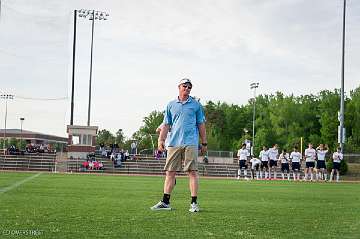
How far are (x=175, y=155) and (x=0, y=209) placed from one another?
266 cm

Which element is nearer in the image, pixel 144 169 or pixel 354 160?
pixel 144 169

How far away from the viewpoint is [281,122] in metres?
101

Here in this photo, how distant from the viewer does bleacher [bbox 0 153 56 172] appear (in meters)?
45.9

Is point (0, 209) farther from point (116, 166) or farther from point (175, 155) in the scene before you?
point (116, 166)

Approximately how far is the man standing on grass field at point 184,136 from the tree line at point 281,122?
7026cm

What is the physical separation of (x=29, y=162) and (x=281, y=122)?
5987cm

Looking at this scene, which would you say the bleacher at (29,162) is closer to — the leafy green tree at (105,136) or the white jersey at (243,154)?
the white jersey at (243,154)

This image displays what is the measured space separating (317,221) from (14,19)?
2235 cm

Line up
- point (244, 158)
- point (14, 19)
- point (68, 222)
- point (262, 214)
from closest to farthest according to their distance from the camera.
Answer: point (68, 222) < point (262, 214) < point (14, 19) < point (244, 158)

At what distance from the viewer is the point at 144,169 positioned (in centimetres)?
4791

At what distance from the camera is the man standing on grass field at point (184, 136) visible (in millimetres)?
8969

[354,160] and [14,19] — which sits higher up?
[14,19]

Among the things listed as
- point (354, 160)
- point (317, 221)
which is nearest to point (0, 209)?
point (317, 221)

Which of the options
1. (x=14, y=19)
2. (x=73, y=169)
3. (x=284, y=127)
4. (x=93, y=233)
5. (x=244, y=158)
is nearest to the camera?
(x=93, y=233)
